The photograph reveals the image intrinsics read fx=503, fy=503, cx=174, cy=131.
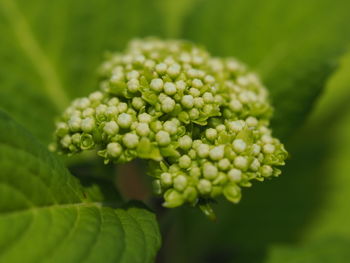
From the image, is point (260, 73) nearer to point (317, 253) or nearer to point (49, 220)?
point (317, 253)

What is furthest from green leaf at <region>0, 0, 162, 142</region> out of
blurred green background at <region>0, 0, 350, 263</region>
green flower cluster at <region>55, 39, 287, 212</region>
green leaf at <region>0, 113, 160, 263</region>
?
green leaf at <region>0, 113, 160, 263</region>

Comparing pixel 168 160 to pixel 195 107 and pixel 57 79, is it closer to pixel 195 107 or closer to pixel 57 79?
pixel 195 107

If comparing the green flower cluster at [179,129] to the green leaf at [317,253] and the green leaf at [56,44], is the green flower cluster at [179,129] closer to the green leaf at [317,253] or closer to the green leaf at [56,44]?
the green leaf at [56,44]

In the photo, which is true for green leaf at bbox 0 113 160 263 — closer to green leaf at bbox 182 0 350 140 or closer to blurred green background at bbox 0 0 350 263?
blurred green background at bbox 0 0 350 263

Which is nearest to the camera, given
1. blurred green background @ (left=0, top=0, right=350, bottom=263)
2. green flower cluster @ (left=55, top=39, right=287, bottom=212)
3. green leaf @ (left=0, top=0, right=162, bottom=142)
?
green flower cluster @ (left=55, top=39, right=287, bottom=212)

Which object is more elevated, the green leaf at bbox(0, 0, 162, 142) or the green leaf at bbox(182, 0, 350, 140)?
the green leaf at bbox(182, 0, 350, 140)

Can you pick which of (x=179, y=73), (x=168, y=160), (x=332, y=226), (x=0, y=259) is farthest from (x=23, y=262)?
(x=332, y=226)

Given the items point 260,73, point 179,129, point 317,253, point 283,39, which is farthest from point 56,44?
point 317,253
